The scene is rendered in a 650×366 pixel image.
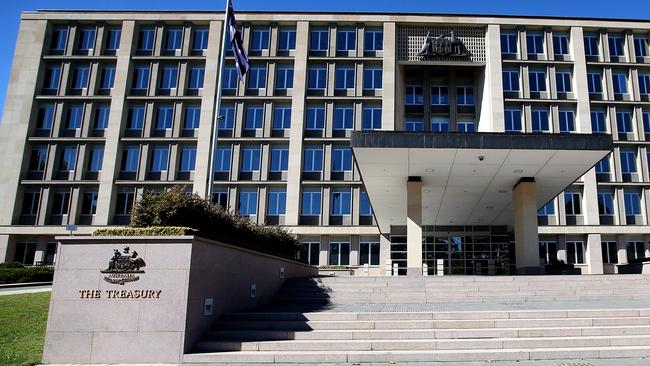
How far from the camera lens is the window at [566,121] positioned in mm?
46625

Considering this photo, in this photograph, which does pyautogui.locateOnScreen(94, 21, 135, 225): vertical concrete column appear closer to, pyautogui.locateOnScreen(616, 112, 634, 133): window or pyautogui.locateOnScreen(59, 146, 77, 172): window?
pyautogui.locateOnScreen(59, 146, 77, 172): window

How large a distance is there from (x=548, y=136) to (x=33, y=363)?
623 inches

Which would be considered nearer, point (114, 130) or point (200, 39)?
point (114, 130)

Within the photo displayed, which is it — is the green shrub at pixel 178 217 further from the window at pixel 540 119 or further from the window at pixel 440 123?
the window at pixel 540 119

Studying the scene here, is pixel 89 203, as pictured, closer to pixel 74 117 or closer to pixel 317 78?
pixel 74 117

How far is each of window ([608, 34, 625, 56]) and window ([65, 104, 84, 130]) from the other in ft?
167

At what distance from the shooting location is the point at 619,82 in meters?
47.7

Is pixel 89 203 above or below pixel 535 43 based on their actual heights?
below

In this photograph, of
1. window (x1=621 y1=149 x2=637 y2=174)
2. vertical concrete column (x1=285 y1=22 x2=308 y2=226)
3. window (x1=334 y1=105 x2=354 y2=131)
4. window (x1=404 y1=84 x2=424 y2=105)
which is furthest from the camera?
window (x1=404 y1=84 x2=424 y2=105)

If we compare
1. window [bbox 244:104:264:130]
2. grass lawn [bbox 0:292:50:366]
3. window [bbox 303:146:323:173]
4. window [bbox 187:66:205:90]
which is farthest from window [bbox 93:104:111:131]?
grass lawn [bbox 0:292:50:366]

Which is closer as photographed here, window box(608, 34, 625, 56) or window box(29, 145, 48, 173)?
window box(29, 145, 48, 173)

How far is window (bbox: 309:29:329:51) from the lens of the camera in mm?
49062

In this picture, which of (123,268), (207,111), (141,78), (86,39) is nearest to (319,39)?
(207,111)

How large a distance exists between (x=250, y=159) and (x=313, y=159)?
5.82 m
